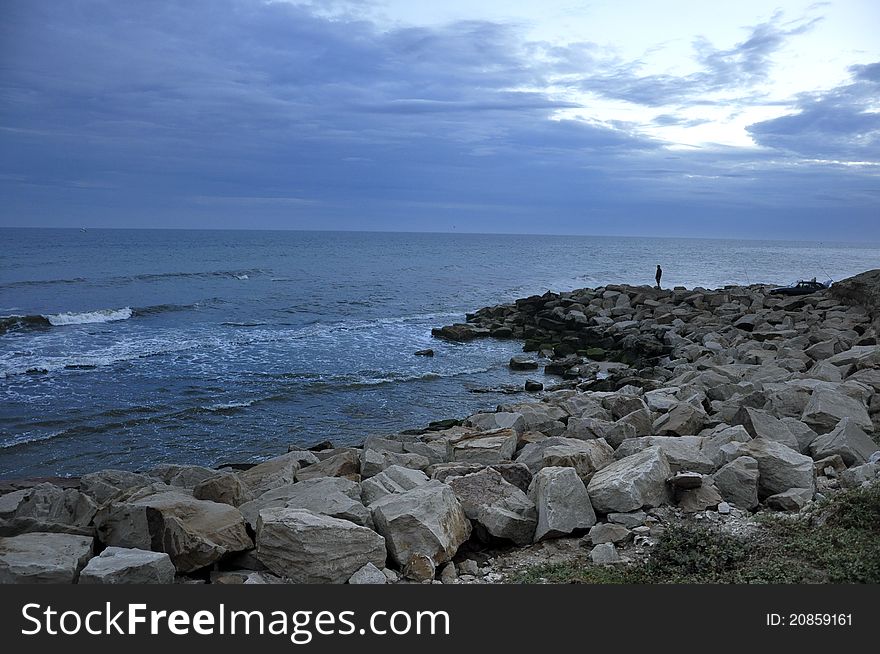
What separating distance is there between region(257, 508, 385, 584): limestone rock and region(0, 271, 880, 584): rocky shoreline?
1 cm

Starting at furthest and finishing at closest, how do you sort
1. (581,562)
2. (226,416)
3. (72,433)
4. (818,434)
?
(226,416), (72,433), (818,434), (581,562)

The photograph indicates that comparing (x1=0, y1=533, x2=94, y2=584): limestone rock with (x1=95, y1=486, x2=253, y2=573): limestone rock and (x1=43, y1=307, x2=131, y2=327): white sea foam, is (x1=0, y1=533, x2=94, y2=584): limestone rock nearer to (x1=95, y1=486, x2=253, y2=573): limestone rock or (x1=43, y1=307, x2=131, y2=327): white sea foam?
(x1=95, y1=486, x2=253, y2=573): limestone rock

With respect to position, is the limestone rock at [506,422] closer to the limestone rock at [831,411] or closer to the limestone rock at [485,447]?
the limestone rock at [485,447]

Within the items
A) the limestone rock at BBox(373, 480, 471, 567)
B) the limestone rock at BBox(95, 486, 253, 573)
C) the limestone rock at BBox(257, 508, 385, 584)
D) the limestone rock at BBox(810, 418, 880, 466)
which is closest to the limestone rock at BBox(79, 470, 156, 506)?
the limestone rock at BBox(95, 486, 253, 573)

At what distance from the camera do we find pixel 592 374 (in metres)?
21.2

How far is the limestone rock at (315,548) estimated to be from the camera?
5812 millimetres

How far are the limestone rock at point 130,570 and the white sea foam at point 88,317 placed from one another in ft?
91.7

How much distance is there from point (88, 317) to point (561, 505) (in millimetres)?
30444

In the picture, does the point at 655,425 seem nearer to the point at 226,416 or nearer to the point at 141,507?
the point at 141,507

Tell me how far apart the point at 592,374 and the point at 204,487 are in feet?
50.8

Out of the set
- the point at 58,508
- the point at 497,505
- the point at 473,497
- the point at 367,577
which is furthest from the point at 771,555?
the point at 58,508

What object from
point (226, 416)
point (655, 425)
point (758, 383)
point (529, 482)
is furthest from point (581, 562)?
point (226, 416)

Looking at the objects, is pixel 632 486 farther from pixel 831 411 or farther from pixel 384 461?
pixel 831 411

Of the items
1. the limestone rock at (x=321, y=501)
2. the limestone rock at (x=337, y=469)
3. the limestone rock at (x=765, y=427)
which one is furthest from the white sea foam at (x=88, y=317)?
the limestone rock at (x=765, y=427)
